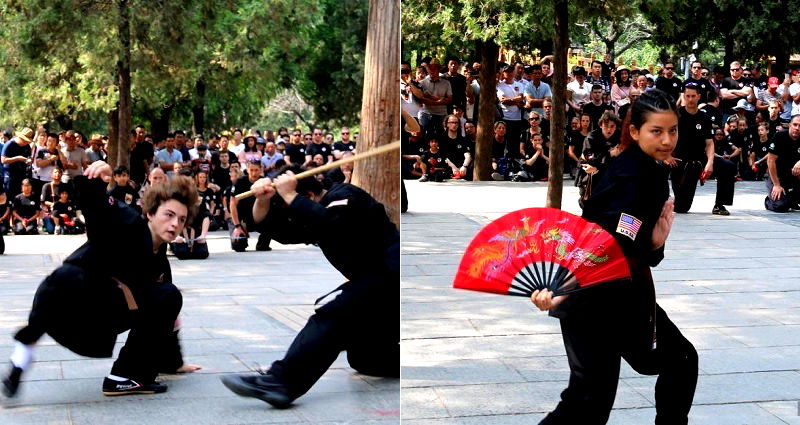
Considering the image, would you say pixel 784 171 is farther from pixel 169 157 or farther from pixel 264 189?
pixel 264 189

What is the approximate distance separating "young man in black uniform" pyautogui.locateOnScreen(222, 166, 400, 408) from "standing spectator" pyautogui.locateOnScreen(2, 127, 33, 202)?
110cm

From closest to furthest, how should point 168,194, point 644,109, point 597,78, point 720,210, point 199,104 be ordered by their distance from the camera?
point 644,109 → point 168,194 → point 199,104 → point 720,210 → point 597,78

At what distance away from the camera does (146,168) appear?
3.97 metres

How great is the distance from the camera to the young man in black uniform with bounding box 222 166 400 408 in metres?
3.10

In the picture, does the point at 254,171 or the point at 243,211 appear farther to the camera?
the point at 243,211

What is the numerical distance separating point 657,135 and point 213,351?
6.55 ft

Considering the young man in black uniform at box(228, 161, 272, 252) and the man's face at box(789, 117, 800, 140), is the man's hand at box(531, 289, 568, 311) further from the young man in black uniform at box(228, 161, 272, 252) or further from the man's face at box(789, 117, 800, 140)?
the man's face at box(789, 117, 800, 140)

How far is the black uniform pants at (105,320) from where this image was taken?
400cm

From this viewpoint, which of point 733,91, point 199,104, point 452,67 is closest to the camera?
point 199,104

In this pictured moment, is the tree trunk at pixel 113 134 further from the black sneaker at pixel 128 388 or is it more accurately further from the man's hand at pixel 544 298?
the man's hand at pixel 544 298

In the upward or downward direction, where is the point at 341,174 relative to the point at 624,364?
upward

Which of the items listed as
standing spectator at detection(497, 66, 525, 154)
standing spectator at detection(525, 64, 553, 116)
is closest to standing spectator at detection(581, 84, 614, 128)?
standing spectator at detection(525, 64, 553, 116)

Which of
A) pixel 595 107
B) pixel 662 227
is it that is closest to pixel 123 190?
pixel 662 227

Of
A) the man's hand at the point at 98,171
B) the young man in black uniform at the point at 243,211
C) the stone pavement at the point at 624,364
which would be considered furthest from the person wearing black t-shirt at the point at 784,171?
the man's hand at the point at 98,171
